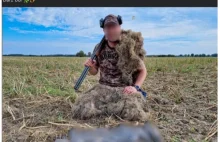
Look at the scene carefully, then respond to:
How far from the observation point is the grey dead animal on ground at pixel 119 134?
1.66m

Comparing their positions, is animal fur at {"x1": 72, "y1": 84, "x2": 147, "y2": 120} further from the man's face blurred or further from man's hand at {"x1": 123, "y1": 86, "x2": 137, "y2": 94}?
the man's face blurred

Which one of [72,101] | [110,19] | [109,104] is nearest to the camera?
[110,19]

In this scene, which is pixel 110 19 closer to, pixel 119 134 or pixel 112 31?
pixel 112 31

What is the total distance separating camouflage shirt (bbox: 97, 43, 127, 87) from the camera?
1993 mm

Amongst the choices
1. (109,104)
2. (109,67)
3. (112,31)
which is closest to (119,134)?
(109,104)

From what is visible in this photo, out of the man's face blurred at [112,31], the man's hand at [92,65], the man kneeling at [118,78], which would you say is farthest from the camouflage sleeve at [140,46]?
the man's hand at [92,65]

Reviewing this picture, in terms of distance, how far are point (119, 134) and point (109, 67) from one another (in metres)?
0.41

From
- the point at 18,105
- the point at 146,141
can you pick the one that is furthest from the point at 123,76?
the point at 18,105

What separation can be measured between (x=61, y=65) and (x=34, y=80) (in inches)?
28.5

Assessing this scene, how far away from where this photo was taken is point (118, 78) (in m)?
2.02

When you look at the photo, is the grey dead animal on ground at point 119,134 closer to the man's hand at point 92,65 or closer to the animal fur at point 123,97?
the animal fur at point 123,97

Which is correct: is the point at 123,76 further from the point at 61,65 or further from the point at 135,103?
the point at 61,65

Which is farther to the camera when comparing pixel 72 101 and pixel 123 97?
pixel 72 101
